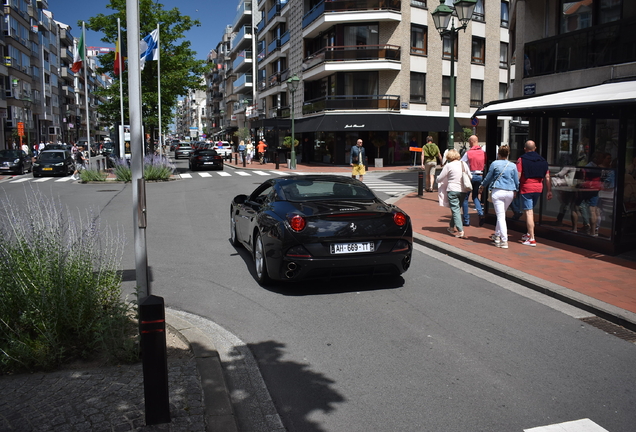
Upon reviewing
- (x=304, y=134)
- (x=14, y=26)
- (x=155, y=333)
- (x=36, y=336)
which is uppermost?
(x=14, y=26)

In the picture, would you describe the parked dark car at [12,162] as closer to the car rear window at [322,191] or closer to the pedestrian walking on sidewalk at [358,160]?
the pedestrian walking on sidewalk at [358,160]

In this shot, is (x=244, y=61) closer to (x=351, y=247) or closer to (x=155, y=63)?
(x=155, y=63)

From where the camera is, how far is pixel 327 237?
6.52 meters

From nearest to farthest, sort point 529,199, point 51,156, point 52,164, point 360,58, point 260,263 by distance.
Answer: point 260,263
point 529,199
point 52,164
point 51,156
point 360,58

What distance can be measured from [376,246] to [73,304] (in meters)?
3.42

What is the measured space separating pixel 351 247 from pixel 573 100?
5.16 metres

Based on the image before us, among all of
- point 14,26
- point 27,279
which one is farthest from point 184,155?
point 27,279

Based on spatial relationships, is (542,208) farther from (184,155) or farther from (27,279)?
(184,155)

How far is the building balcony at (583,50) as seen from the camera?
13523 millimetres

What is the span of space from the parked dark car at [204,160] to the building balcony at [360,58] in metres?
9.58

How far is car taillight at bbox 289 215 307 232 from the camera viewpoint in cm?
653

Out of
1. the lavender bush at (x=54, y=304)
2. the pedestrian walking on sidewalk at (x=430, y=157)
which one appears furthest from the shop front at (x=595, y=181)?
the pedestrian walking on sidewalk at (x=430, y=157)

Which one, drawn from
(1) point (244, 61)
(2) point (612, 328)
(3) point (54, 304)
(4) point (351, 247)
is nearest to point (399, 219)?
(4) point (351, 247)

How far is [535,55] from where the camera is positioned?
17094 millimetres
